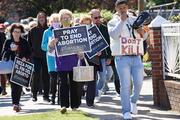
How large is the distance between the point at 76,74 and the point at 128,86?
1.18 m

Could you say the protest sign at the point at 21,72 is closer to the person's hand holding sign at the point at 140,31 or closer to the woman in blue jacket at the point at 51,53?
the woman in blue jacket at the point at 51,53

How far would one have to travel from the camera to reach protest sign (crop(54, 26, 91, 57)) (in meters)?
10.5

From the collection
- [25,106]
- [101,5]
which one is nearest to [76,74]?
[25,106]

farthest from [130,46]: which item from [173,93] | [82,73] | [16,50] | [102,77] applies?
[16,50]

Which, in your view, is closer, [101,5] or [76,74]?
[76,74]

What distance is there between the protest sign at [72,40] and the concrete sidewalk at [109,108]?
1.19m

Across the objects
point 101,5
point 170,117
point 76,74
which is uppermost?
point 101,5

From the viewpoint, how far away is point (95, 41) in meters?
11.5

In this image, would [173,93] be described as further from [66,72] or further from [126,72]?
[66,72]

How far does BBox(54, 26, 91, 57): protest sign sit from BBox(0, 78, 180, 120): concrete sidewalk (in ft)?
3.91

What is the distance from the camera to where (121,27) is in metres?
9.30

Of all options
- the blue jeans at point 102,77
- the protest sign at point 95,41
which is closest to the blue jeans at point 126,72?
the protest sign at point 95,41

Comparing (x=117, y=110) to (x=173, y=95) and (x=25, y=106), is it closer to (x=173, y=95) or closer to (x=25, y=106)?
(x=173, y=95)

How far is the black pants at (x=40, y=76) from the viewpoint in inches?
507
